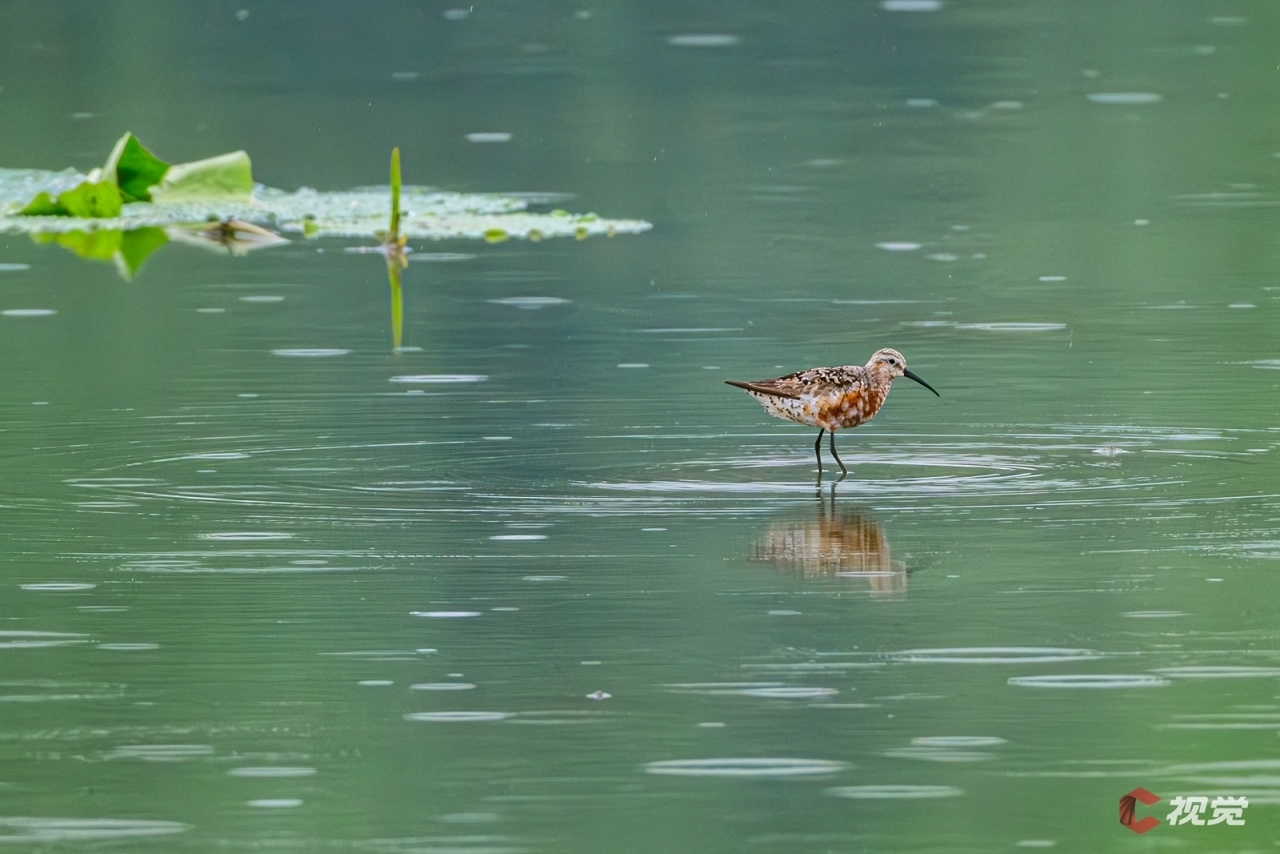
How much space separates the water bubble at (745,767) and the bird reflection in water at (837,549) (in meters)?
1.74

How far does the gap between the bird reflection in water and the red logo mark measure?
75.7 inches

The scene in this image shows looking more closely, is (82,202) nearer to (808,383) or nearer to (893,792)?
(808,383)

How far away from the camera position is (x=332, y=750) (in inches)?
240

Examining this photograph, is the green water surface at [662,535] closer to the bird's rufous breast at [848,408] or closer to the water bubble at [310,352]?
the water bubble at [310,352]

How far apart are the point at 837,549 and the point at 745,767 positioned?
8.04ft

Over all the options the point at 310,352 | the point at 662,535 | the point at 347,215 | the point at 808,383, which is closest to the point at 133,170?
the point at 347,215

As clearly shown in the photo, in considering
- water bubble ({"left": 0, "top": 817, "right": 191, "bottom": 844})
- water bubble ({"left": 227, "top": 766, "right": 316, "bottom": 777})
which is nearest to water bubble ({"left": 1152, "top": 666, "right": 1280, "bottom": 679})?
water bubble ({"left": 227, "top": 766, "right": 316, "bottom": 777})

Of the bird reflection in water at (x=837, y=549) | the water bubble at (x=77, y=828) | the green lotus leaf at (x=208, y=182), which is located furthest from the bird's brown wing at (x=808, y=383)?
the green lotus leaf at (x=208, y=182)

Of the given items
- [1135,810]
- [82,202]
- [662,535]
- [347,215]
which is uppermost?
[82,202]

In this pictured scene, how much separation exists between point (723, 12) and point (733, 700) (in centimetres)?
3394

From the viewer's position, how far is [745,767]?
5867 mm

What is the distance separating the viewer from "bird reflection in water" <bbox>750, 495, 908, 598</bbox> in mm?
7844

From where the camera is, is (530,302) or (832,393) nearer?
(832,393)

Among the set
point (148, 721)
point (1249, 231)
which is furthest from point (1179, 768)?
point (1249, 231)
